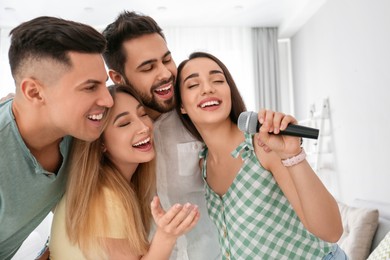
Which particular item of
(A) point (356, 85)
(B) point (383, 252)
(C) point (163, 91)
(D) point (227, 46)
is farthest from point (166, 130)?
(D) point (227, 46)

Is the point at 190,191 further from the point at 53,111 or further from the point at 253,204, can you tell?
the point at 53,111

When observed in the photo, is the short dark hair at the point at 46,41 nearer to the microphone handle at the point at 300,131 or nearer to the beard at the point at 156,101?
the beard at the point at 156,101

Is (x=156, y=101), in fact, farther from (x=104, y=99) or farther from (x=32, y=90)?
(x=32, y=90)

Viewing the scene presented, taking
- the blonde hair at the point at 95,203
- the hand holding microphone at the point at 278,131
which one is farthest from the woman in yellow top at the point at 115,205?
the hand holding microphone at the point at 278,131

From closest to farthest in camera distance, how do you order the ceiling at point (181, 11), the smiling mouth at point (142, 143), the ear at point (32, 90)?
the ear at point (32, 90) < the smiling mouth at point (142, 143) < the ceiling at point (181, 11)

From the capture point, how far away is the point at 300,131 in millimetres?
1155

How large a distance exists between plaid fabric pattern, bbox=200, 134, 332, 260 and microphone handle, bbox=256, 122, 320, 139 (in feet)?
1.14

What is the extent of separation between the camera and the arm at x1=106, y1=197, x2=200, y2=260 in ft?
4.37

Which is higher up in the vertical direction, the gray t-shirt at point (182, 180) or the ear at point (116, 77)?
the ear at point (116, 77)

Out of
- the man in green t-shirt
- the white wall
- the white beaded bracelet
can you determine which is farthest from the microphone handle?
the white wall

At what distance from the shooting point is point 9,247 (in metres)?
1.55

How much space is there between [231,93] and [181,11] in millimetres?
3356

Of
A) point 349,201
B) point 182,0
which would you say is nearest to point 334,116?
point 349,201

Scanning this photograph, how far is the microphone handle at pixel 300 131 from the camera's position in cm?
114
